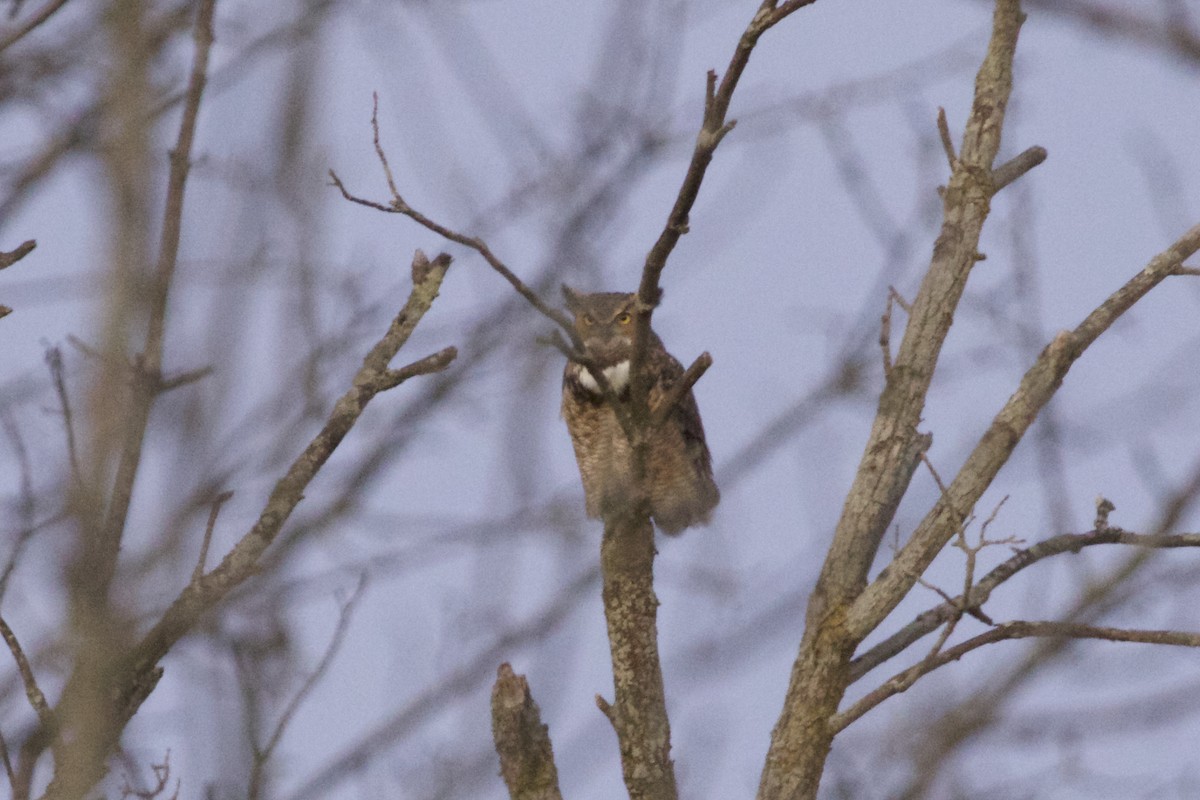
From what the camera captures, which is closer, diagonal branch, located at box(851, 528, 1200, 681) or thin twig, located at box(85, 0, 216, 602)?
thin twig, located at box(85, 0, 216, 602)

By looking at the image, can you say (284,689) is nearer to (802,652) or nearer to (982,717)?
(802,652)

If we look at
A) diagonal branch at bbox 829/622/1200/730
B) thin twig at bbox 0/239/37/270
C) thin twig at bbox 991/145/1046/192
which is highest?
thin twig at bbox 991/145/1046/192

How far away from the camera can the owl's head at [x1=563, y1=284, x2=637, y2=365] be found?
6.12 metres

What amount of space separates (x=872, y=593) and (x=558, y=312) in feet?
3.46

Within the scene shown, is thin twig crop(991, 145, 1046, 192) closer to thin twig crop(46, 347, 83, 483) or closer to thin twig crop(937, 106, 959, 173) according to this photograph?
thin twig crop(937, 106, 959, 173)

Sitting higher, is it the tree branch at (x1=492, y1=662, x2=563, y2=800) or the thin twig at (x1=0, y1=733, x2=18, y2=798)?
the tree branch at (x1=492, y1=662, x2=563, y2=800)

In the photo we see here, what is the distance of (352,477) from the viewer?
2910 mm

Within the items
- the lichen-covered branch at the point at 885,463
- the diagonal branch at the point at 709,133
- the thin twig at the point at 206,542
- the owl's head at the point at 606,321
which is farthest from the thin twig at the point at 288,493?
the owl's head at the point at 606,321

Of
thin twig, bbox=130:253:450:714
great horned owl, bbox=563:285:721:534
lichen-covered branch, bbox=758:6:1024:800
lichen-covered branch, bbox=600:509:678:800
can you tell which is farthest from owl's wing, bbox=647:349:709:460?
thin twig, bbox=130:253:450:714

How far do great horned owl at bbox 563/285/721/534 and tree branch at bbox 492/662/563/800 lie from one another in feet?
7.53

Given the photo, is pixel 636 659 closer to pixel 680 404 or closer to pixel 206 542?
pixel 206 542

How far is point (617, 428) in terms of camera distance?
19.6ft

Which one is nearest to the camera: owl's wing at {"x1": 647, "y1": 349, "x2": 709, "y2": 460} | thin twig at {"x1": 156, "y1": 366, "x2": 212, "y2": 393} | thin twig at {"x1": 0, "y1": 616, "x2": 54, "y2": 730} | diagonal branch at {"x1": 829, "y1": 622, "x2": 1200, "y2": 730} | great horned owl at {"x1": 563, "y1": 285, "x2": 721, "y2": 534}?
thin twig at {"x1": 156, "y1": 366, "x2": 212, "y2": 393}

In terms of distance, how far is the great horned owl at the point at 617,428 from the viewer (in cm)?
602
